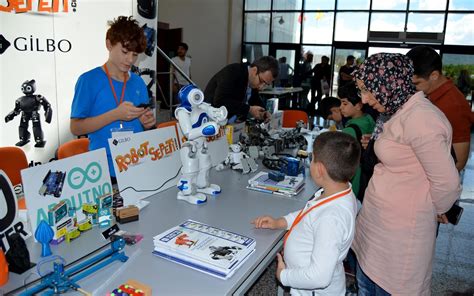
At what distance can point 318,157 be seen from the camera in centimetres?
128

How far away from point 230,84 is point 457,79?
8.33m

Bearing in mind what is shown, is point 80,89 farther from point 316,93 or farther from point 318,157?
point 316,93

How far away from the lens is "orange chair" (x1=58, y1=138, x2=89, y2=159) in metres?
2.25

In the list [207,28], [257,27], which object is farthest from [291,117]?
[257,27]

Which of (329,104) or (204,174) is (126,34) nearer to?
(204,174)

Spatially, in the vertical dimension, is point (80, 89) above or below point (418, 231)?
above

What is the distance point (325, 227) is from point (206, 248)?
39 cm

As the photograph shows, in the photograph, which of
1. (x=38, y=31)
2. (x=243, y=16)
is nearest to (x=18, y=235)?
(x=38, y=31)

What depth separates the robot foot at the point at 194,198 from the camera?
171cm

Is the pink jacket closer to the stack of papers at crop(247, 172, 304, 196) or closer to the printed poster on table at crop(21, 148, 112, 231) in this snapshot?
the stack of papers at crop(247, 172, 304, 196)

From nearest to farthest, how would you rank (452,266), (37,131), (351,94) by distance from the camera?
1. (351,94)
2. (452,266)
3. (37,131)

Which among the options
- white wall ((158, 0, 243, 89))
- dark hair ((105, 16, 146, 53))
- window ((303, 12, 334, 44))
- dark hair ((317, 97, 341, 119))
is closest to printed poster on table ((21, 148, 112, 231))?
dark hair ((105, 16, 146, 53))

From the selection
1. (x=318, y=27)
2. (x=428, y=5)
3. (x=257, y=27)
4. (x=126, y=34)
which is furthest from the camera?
(x=257, y=27)

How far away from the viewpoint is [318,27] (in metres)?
10.5
